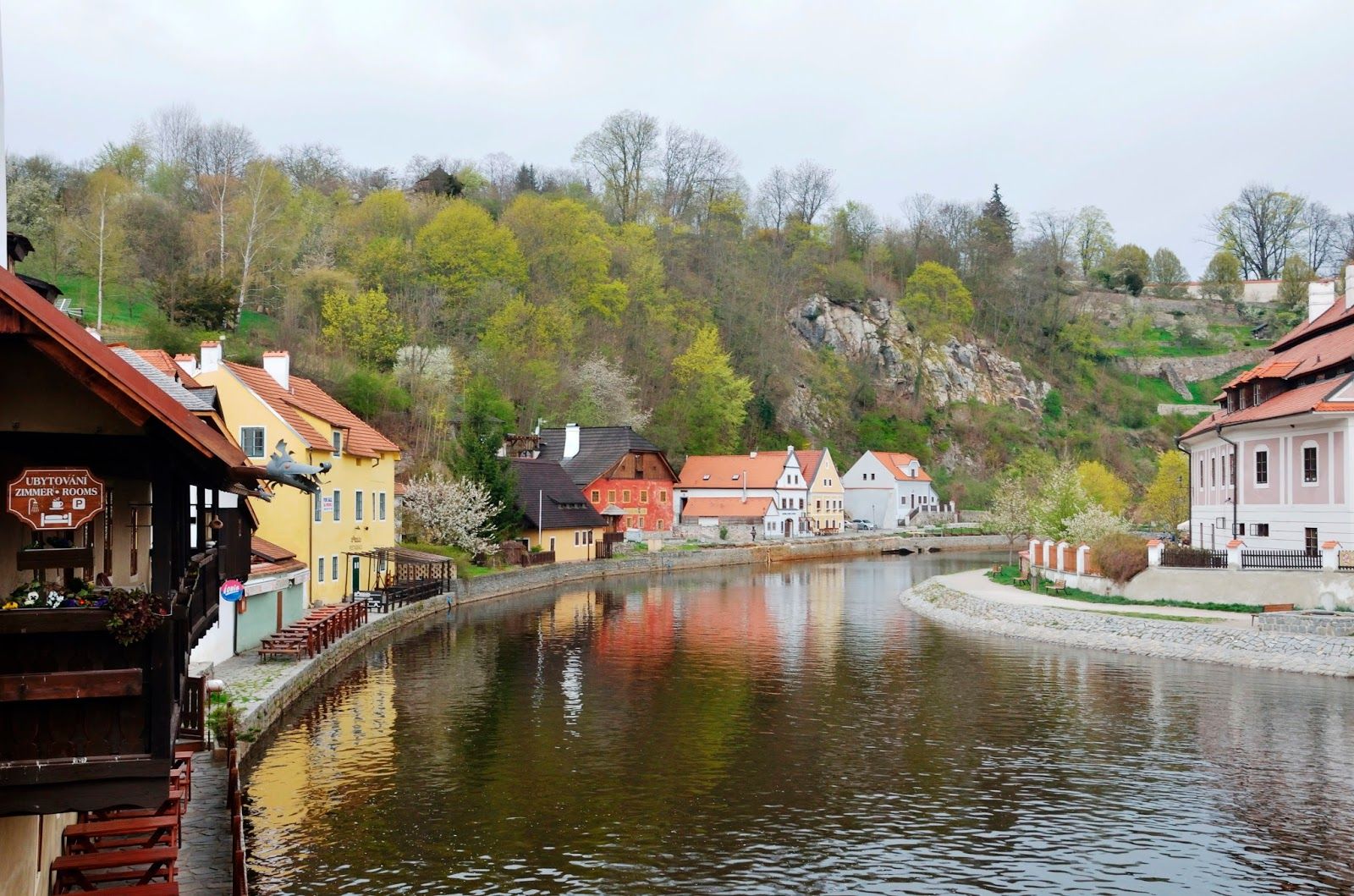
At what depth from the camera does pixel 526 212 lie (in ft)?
281

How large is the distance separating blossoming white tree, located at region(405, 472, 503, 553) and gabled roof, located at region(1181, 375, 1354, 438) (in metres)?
30.2

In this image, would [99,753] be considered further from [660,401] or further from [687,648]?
[660,401]

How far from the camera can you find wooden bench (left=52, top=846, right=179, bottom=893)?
38.8ft

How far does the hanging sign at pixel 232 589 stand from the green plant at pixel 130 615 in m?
15.5

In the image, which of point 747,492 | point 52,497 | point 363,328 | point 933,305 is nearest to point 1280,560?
point 52,497

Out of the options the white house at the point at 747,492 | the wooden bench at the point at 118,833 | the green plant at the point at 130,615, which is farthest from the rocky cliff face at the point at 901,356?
the green plant at the point at 130,615

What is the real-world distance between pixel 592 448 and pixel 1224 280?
318ft

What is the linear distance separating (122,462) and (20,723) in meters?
2.10

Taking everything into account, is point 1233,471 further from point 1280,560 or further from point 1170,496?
point 1170,496

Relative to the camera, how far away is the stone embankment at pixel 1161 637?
29.8 metres

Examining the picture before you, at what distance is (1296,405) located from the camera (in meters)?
35.9

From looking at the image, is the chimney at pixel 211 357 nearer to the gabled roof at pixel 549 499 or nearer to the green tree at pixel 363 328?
the gabled roof at pixel 549 499

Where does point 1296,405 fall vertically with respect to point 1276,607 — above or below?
above

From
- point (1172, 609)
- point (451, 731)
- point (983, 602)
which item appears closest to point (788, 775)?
point (451, 731)
